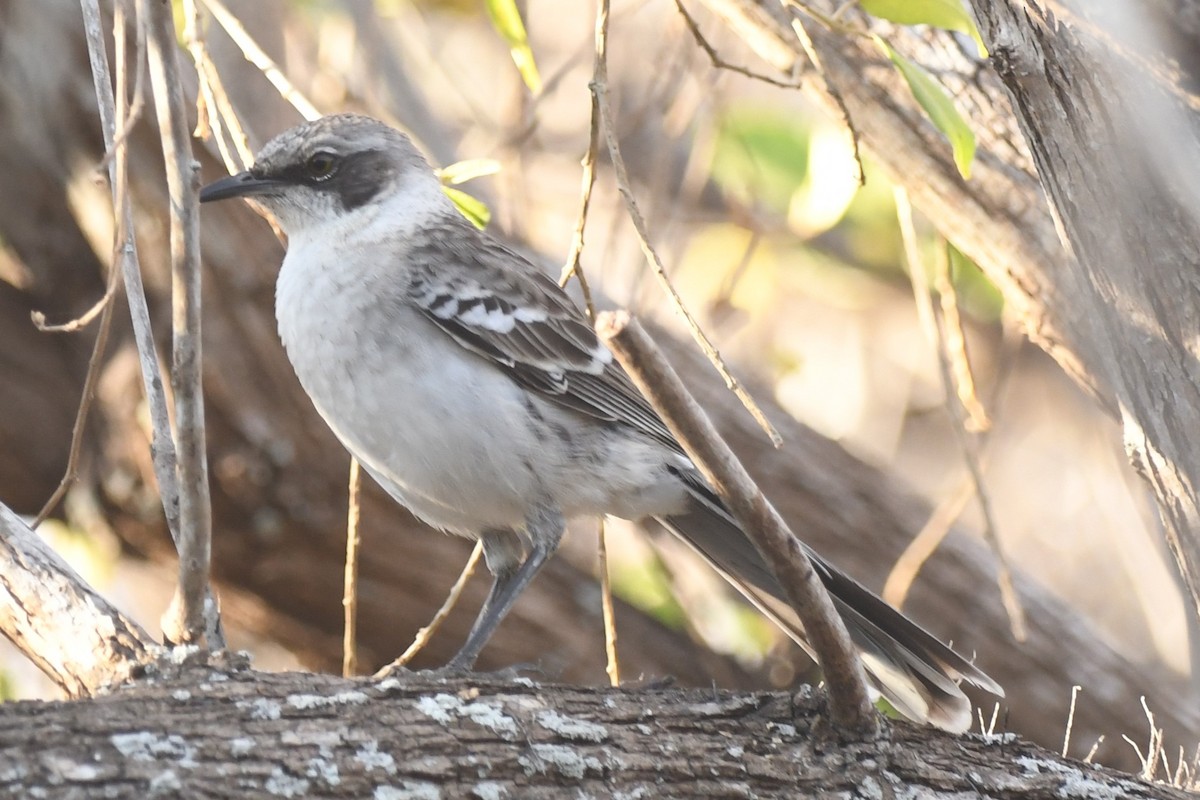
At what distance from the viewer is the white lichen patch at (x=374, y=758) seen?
260 centimetres

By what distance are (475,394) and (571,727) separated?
45.7 inches

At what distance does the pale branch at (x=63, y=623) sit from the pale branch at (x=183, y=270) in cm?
22

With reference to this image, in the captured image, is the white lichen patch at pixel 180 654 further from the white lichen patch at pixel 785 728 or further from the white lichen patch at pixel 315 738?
the white lichen patch at pixel 785 728

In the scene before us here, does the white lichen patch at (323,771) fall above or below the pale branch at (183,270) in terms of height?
below

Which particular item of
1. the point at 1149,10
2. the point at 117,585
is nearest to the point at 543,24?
the point at 117,585

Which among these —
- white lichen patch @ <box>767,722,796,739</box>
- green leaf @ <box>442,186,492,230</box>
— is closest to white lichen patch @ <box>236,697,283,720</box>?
white lichen patch @ <box>767,722,796,739</box>

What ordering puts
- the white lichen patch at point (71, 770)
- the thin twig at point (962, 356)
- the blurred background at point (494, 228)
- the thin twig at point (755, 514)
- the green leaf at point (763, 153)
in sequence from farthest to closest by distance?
the green leaf at point (763, 153), the blurred background at point (494, 228), the thin twig at point (962, 356), the white lichen patch at point (71, 770), the thin twig at point (755, 514)

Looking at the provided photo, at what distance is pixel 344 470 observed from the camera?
5.61m

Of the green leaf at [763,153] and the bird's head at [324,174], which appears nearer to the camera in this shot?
the bird's head at [324,174]

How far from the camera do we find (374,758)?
2611 millimetres

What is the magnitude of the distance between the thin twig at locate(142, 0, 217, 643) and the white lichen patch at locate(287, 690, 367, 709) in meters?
0.40

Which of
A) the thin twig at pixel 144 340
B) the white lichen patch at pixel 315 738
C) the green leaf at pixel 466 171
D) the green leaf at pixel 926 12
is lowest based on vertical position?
the white lichen patch at pixel 315 738

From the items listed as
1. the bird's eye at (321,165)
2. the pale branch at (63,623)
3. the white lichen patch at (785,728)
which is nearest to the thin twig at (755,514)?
the white lichen patch at (785,728)

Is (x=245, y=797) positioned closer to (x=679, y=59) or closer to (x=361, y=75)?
(x=679, y=59)
